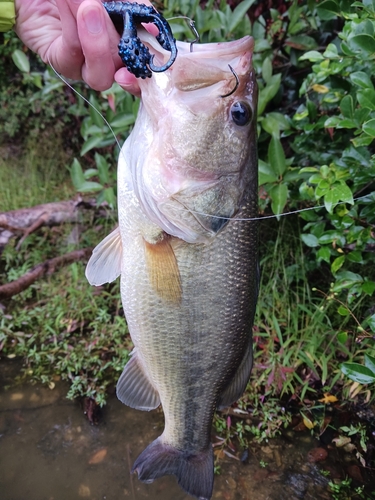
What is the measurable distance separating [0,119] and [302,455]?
4.85 meters

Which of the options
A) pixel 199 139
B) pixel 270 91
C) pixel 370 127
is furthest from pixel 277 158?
pixel 199 139

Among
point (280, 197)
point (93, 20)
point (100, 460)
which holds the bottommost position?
point (100, 460)

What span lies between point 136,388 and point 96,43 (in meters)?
1.31

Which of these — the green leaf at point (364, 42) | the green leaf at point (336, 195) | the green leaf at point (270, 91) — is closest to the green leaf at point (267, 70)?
the green leaf at point (270, 91)

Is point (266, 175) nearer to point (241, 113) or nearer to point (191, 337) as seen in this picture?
point (241, 113)

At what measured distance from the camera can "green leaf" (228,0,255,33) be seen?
203 cm

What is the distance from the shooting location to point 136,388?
1680mm

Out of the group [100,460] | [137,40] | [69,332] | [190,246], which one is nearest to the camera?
[137,40]

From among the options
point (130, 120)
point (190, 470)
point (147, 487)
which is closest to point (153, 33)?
point (130, 120)

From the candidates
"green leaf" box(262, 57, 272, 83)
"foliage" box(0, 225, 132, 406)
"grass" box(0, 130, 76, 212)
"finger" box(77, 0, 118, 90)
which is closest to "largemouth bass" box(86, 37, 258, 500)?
"finger" box(77, 0, 118, 90)

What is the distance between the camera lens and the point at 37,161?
4.56 m

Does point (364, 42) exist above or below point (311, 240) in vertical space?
above

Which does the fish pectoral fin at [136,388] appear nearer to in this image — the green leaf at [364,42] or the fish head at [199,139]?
the fish head at [199,139]

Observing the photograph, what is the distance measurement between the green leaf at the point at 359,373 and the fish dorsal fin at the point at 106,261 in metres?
A: 0.92
